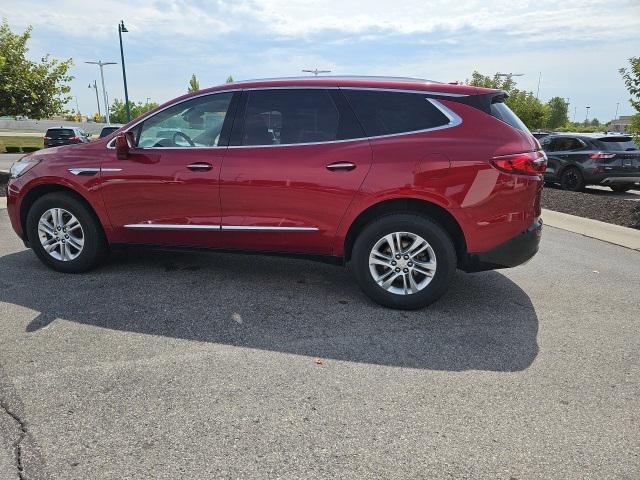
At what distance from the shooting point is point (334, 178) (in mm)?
4105

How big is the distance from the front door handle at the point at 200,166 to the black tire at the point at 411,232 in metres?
1.42

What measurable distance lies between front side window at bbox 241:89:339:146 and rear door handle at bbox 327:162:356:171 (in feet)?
0.77

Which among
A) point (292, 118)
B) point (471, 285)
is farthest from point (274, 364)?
point (471, 285)

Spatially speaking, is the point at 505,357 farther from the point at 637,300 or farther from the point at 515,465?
the point at 637,300

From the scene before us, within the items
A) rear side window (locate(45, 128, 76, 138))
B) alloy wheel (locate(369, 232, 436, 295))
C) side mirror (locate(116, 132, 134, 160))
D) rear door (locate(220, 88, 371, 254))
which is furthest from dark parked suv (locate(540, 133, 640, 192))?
rear side window (locate(45, 128, 76, 138))

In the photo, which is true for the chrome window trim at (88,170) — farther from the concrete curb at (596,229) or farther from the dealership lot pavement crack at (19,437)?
the concrete curb at (596,229)

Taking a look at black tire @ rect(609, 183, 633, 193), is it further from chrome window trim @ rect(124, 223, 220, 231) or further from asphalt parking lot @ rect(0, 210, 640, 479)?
chrome window trim @ rect(124, 223, 220, 231)

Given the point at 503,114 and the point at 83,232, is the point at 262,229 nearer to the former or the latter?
the point at 83,232

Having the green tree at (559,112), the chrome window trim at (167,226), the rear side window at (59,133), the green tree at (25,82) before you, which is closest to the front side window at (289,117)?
the chrome window trim at (167,226)

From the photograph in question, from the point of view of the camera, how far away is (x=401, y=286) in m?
4.22

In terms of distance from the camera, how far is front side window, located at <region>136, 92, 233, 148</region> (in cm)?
450

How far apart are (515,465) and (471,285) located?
2751 millimetres

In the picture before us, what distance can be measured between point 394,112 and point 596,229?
5883 mm

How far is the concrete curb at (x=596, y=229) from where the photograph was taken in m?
7.51
